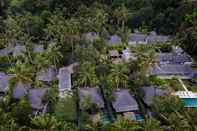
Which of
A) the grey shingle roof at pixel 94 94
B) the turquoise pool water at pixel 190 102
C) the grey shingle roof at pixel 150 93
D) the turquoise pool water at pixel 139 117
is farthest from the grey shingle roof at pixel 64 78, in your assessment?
the turquoise pool water at pixel 190 102

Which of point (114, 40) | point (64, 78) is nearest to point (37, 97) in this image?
point (64, 78)

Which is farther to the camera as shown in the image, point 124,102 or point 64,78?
point 64,78

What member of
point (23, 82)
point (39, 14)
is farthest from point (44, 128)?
point (39, 14)

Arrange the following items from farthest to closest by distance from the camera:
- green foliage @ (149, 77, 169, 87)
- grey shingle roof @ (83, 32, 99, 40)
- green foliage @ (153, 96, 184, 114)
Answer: grey shingle roof @ (83, 32, 99, 40) → green foliage @ (149, 77, 169, 87) → green foliage @ (153, 96, 184, 114)

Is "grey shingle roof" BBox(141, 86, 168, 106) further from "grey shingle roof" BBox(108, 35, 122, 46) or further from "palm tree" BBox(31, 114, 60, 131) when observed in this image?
"grey shingle roof" BBox(108, 35, 122, 46)

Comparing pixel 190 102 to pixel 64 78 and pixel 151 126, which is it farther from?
pixel 64 78

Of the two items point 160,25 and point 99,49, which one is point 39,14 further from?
point 160,25

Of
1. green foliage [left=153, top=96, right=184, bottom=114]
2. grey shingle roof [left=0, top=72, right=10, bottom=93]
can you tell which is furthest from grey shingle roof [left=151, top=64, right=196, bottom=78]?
grey shingle roof [left=0, top=72, right=10, bottom=93]
